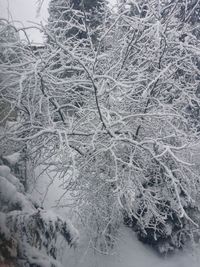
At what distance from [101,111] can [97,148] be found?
67cm

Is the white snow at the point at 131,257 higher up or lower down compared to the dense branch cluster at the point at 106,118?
lower down

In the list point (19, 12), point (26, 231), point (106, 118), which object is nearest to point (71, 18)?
point (106, 118)

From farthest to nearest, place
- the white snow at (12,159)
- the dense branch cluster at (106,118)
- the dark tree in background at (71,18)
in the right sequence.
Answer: the dark tree in background at (71,18) → the white snow at (12,159) → the dense branch cluster at (106,118)

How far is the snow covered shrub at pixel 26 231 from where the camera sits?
4.97 meters

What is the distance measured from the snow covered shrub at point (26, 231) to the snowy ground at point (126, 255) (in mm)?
2412

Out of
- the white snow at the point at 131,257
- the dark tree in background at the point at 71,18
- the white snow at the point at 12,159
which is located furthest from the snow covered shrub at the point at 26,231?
the dark tree in background at the point at 71,18

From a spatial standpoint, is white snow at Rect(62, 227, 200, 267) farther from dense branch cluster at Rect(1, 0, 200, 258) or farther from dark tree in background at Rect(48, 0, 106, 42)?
dark tree in background at Rect(48, 0, 106, 42)

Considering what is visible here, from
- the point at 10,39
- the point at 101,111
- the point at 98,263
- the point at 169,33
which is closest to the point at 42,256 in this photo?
the point at 101,111

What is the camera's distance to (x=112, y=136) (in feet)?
22.3

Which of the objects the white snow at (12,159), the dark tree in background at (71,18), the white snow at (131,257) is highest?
the dark tree in background at (71,18)

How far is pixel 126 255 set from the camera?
9227mm

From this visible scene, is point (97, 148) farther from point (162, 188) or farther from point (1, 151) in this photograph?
point (162, 188)

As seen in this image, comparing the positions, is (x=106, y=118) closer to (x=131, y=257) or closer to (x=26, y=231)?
(x=26, y=231)

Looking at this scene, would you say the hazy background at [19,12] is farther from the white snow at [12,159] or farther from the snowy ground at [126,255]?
the snowy ground at [126,255]
